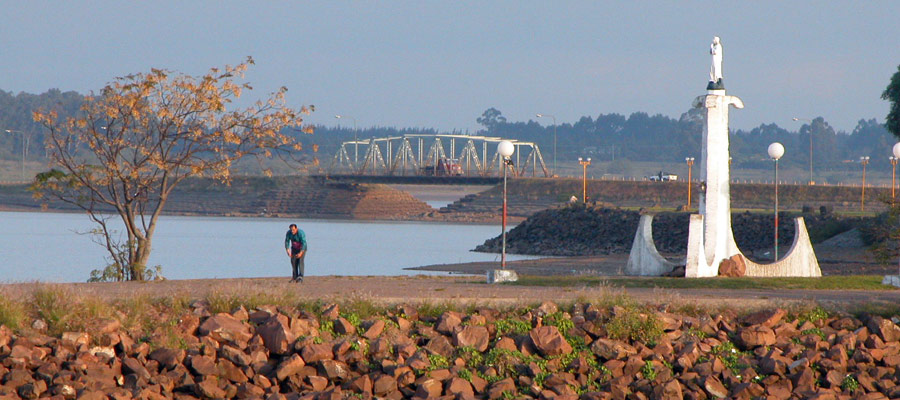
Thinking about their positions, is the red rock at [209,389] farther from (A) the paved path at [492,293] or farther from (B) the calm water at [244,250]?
(B) the calm water at [244,250]

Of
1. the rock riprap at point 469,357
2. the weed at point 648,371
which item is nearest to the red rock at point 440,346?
the rock riprap at point 469,357

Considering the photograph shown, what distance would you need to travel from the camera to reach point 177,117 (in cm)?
3028

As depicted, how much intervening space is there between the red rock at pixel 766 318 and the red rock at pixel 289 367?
6835 millimetres

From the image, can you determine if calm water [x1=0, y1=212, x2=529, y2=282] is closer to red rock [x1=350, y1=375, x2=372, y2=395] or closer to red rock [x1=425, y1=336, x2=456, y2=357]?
red rock [x1=425, y1=336, x2=456, y2=357]

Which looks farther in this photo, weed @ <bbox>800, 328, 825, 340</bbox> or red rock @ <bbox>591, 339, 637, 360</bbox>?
weed @ <bbox>800, 328, 825, 340</bbox>

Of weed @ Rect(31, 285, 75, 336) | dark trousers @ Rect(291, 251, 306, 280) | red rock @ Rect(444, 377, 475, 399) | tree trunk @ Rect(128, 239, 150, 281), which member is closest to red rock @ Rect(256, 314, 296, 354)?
red rock @ Rect(444, 377, 475, 399)

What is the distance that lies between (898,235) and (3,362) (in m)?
19.3

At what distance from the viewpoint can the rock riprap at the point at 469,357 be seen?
14.9 metres

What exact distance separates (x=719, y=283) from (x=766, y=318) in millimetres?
5023

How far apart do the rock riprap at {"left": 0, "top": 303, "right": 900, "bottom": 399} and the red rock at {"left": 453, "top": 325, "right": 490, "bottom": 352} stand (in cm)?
2

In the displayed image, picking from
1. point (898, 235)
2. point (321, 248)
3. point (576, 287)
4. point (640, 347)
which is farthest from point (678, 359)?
point (321, 248)

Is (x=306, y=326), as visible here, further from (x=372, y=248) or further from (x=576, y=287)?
(x=372, y=248)

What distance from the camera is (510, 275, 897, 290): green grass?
22.2m

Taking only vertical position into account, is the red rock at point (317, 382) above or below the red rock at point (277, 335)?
below
